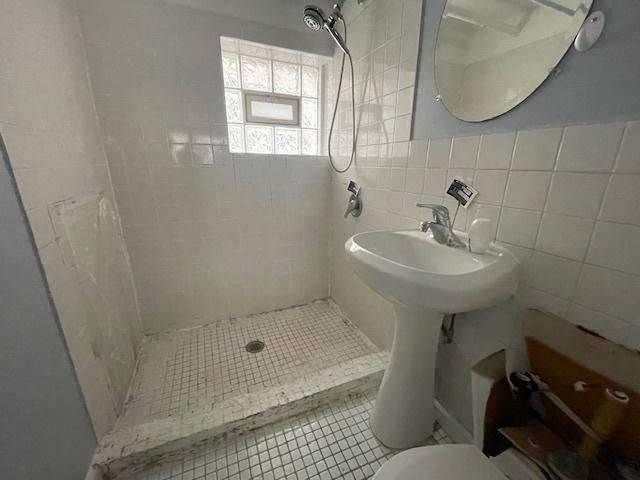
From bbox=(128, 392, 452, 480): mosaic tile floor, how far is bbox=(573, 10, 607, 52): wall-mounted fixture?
4.38ft

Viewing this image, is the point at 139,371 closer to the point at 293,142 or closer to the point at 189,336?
the point at 189,336

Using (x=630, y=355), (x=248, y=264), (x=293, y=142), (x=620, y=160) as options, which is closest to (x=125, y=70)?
(x=293, y=142)

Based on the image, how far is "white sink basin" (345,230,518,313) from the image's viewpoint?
0.58m

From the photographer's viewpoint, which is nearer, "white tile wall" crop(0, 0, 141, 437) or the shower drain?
"white tile wall" crop(0, 0, 141, 437)

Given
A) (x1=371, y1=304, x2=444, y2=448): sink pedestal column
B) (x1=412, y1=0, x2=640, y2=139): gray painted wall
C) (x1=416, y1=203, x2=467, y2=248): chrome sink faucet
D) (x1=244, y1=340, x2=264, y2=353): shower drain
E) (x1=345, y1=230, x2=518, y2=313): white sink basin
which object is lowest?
(x1=244, y1=340, x2=264, y2=353): shower drain

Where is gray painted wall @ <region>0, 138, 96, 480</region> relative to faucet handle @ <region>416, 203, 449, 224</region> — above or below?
below

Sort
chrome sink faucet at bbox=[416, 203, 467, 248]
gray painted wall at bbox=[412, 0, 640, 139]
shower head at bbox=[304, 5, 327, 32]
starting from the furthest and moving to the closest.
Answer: shower head at bbox=[304, 5, 327, 32]
chrome sink faucet at bbox=[416, 203, 467, 248]
gray painted wall at bbox=[412, 0, 640, 139]

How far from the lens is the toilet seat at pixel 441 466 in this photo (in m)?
0.55

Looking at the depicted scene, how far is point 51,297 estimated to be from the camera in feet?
2.20

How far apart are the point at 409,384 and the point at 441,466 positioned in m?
0.32

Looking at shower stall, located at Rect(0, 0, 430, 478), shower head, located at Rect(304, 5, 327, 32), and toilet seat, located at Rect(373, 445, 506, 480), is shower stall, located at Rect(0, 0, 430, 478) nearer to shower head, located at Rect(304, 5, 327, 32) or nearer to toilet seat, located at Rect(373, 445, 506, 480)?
shower head, located at Rect(304, 5, 327, 32)

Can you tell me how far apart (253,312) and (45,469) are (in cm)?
123

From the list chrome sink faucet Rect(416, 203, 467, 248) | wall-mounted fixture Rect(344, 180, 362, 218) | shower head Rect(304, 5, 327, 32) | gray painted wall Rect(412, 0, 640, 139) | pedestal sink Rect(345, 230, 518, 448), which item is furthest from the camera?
wall-mounted fixture Rect(344, 180, 362, 218)

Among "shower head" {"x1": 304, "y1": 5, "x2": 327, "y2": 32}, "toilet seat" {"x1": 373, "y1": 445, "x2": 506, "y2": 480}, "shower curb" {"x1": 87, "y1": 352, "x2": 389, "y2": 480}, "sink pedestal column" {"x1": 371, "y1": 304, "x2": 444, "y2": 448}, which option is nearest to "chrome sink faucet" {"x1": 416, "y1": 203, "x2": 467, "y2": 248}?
"sink pedestal column" {"x1": 371, "y1": 304, "x2": 444, "y2": 448}
